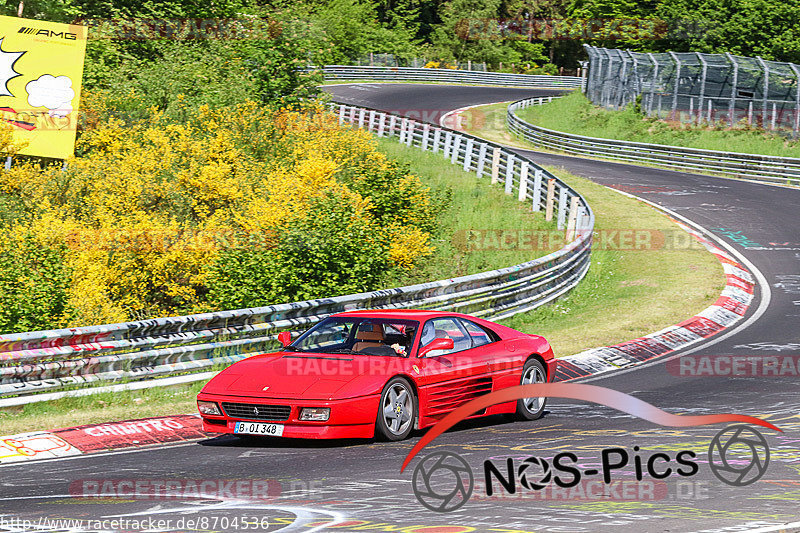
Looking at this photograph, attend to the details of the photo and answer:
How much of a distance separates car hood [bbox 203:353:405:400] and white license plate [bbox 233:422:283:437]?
0.27 meters

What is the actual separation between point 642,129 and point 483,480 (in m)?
42.9

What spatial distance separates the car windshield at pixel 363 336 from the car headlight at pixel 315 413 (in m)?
1.22

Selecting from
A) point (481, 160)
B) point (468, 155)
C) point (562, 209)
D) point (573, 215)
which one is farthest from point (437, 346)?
point (468, 155)

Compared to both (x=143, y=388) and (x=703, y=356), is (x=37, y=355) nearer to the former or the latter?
(x=143, y=388)

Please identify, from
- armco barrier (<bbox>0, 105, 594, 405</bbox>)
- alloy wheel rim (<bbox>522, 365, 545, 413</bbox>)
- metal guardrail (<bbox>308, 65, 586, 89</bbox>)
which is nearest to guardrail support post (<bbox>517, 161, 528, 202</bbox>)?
armco barrier (<bbox>0, 105, 594, 405</bbox>)

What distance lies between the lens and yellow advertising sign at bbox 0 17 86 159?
28406 millimetres

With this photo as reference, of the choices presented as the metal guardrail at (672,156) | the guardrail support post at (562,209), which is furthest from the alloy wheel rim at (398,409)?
the metal guardrail at (672,156)

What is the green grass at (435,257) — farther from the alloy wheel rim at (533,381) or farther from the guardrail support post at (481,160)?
the alloy wheel rim at (533,381)

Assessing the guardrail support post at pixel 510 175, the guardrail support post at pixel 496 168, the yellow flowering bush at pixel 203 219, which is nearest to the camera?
the yellow flowering bush at pixel 203 219

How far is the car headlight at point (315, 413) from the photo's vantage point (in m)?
9.24

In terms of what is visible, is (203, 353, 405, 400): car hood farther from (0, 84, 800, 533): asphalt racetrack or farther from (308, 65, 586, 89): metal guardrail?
(308, 65, 586, 89): metal guardrail

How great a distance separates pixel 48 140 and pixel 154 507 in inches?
935

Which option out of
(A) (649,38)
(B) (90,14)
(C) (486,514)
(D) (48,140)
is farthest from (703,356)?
(A) (649,38)

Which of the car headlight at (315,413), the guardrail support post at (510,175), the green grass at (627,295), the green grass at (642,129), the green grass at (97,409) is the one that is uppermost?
the green grass at (642,129)
